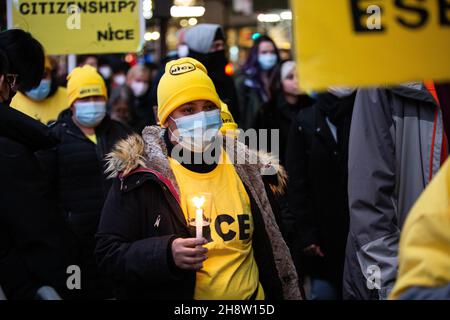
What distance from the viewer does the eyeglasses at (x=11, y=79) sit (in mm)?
3563

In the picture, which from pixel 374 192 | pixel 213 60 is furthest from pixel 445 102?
pixel 213 60

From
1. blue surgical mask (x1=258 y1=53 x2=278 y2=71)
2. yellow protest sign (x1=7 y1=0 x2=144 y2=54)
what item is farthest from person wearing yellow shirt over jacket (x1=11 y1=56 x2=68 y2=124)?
blue surgical mask (x1=258 y1=53 x2=278 y2=71)

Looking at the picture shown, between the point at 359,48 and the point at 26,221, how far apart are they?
5.46ft

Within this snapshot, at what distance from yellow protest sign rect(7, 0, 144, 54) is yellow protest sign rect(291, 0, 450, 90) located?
172 inches

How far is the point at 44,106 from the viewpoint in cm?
687

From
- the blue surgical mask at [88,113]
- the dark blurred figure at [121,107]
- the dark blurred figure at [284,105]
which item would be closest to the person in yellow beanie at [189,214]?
the blue surgical mask at [88,113]

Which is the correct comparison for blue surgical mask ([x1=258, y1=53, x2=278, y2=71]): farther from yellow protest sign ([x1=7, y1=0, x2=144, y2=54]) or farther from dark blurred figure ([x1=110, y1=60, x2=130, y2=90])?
dark blurred figure ([x1=110, y1=60, x2=130, y2=90])

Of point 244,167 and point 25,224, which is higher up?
point 244,167

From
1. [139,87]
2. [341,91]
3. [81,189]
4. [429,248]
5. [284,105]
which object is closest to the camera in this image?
[429,248]

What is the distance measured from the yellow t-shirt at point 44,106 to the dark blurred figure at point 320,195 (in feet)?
7.84

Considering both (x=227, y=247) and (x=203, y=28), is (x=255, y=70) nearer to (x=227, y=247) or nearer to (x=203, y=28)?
(x=203, y=28)

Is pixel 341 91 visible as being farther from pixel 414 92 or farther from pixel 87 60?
pixel 87 60

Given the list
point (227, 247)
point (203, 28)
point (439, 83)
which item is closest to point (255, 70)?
point (203, 28)

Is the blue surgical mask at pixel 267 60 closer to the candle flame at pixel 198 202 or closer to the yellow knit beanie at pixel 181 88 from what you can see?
the yellow knit beanie at pixel 181 88
